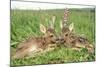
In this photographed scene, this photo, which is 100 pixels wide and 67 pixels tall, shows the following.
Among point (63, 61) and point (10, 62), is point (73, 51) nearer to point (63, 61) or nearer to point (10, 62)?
point (63, 61)

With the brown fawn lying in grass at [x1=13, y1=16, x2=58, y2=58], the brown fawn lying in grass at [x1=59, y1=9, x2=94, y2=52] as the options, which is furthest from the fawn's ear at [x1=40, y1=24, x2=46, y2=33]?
the brown fawn lying in grass at [x1=59, y1=9, x2=94, y2=52]

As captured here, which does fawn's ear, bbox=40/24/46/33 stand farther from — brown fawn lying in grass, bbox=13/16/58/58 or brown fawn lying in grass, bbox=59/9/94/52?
brown fawn lying in grass, bbox=59/9/94/52

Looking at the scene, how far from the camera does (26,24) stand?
2172mm

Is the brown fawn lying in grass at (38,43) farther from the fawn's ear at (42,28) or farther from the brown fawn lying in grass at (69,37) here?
the brown fawn lying in grass at (69,37)

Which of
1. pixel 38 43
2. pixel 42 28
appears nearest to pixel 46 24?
pixel 42 28

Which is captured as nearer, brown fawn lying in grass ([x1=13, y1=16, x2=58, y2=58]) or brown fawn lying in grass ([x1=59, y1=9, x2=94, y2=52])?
brown fawn lying in grass ([x1=13, y1=16, x2=58, y2=58])

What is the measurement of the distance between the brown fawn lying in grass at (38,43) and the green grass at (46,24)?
4cm

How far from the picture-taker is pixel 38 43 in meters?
2.24

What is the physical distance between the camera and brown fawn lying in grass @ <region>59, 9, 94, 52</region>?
2355mm

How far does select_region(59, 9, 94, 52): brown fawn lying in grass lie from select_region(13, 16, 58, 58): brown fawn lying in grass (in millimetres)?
115

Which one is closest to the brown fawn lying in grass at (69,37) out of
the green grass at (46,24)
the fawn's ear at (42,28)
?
the green grass at (46,24)
